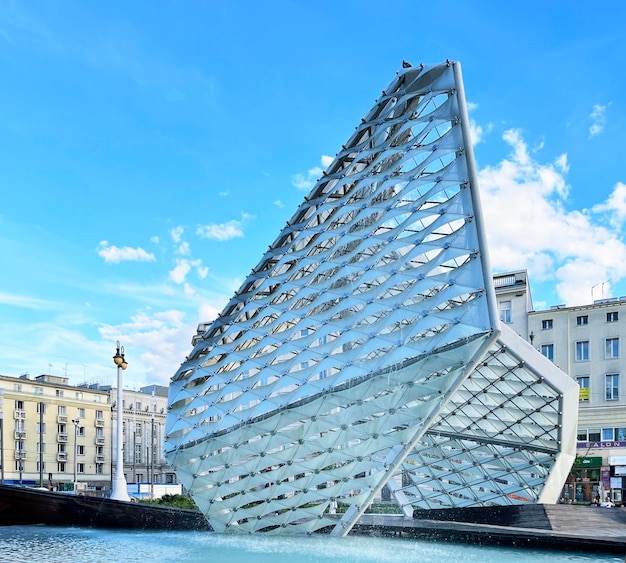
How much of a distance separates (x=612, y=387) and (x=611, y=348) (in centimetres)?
262

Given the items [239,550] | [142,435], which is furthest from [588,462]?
[142,435]

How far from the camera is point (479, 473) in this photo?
3441cm

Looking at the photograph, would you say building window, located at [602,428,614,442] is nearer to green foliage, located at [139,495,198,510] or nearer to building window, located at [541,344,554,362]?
building window, located at [541,344,554,362]

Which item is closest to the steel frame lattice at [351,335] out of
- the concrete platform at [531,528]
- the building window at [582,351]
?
the concrete platform at [531,528]

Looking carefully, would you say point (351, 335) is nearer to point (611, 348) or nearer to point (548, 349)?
point (611, 348)

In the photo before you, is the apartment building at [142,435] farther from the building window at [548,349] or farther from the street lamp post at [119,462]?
the street lamp post at [119,462]

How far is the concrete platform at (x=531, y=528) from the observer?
22328mm

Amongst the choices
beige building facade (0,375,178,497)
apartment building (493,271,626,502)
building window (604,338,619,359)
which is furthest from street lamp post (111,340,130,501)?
beige building facade (0,375,178,497)

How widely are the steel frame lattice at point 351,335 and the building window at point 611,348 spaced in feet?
95.0

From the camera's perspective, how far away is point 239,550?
21.8 meters

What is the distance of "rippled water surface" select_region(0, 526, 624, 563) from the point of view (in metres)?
19.8

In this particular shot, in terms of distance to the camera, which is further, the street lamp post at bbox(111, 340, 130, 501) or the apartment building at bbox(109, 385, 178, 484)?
the apartment building at bbox(109, 385, 178, 484)

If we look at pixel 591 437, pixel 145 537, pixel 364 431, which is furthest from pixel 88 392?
pixel 364 431

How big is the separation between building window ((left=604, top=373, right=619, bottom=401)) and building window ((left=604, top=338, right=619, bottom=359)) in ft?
4.26
